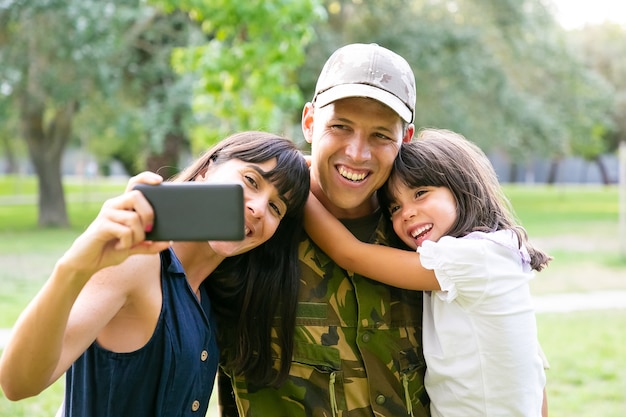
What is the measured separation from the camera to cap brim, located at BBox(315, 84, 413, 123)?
8.32ft

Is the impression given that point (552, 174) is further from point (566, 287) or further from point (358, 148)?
point (358, 148)

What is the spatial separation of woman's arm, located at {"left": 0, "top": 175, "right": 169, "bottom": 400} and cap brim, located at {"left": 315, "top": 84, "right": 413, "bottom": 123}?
109cm

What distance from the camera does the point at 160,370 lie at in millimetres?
2037

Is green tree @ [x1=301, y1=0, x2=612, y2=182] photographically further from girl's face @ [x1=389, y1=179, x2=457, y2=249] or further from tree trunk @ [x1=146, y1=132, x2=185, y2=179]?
girl's face @ [x1=389, y1=179, x2=457, y2=249]

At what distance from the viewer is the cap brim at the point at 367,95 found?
254 cm

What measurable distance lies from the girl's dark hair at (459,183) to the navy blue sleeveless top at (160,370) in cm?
88

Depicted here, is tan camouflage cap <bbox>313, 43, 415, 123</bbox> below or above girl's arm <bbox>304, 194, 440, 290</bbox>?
above

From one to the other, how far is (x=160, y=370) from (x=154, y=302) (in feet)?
0.64

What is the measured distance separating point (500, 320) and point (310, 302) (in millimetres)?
623

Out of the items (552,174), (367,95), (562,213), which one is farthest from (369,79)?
(552,174)

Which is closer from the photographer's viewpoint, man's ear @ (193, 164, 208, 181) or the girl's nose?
man's ear @ (193, 164, 208, 181)

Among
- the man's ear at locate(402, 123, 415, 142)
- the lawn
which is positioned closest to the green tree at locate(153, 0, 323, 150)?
the lawn

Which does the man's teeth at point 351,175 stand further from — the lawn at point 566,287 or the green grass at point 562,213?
the green grass at point 562,213

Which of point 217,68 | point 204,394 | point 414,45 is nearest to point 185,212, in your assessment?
point 204,394
